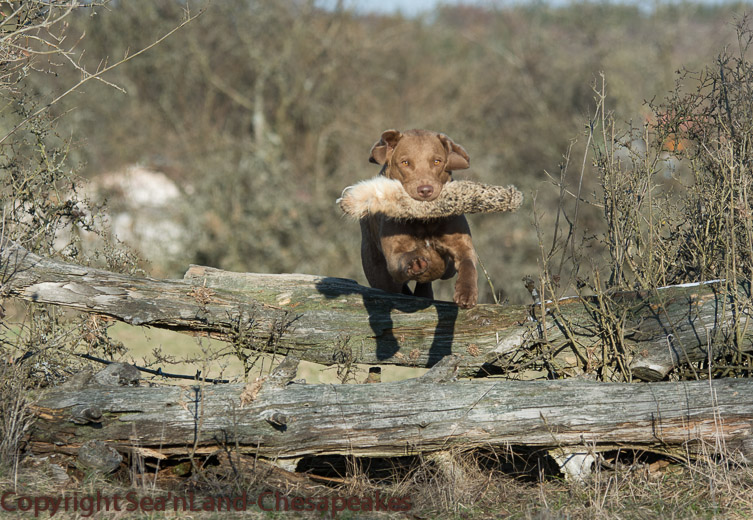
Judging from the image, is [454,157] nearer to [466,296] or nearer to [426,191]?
[426,191]

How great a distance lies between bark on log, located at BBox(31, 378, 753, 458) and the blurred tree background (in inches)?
399

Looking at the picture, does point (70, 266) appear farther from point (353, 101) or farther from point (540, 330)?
point (353, 101)

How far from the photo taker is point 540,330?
496cm

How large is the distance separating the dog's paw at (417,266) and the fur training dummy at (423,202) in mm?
423

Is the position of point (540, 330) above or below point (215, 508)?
above

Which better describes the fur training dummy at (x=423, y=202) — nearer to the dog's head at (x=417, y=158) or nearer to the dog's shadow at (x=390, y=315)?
the dog's head at (x=417, y=158)

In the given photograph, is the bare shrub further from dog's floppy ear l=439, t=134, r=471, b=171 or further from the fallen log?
dog's floppy ear l=439, t=134, r=471, b=171

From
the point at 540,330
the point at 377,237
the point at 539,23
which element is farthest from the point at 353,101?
the point at 540,330

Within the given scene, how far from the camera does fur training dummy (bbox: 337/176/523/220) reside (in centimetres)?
475

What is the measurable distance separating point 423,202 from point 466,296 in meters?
0.74

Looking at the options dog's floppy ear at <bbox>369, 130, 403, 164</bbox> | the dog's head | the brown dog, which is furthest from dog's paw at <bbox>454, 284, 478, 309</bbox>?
dog's floppy ear at <bbox>369, 130, 403, 164</bbox>

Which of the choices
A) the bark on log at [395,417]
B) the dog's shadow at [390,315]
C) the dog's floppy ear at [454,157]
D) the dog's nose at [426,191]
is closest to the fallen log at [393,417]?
the bark on log at [395,417]

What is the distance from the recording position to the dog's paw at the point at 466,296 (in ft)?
15.6

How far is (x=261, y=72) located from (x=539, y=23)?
860 centimetres
